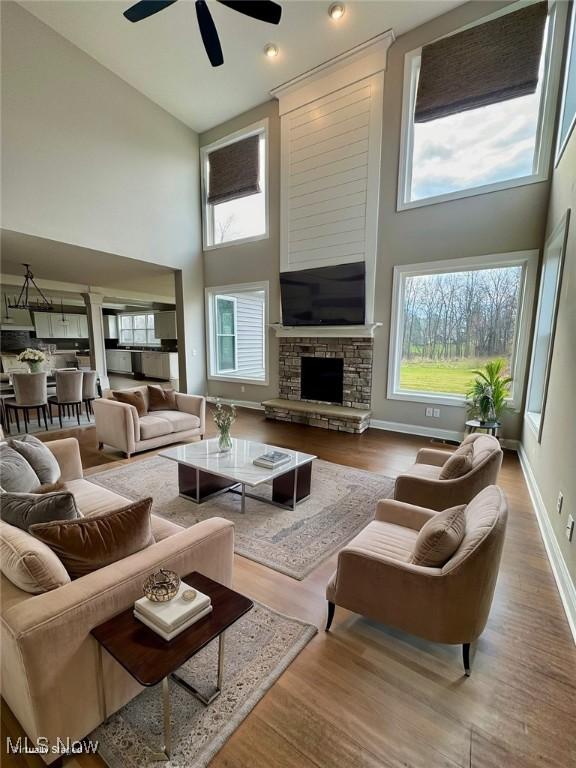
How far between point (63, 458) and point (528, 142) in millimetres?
5974

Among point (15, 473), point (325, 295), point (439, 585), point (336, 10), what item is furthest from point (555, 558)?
point (336, 10)

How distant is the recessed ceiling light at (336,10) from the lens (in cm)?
419

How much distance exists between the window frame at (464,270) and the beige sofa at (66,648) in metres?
4.41

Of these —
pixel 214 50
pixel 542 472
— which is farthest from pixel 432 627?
pixel 214 50

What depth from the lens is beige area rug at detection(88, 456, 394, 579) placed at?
95.5 inches

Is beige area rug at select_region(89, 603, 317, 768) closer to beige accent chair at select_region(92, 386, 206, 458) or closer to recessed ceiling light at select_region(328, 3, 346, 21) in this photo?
beige accent chair at select_region(92, 386, 206, 458)

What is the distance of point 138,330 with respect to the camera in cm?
1252

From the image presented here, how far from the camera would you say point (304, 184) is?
5.73 metres

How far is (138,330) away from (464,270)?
36.7 ft

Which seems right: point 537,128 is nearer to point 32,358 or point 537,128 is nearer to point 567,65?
point 567,65

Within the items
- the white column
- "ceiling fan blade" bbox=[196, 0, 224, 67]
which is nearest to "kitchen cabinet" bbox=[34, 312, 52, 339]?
the white column

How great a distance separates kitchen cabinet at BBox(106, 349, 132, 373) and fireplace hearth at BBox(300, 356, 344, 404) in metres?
8.51

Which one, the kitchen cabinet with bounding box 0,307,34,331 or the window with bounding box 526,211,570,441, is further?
the kitchen cabinet with bounding box 0,307,34,331

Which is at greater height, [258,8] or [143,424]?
[258,8]
